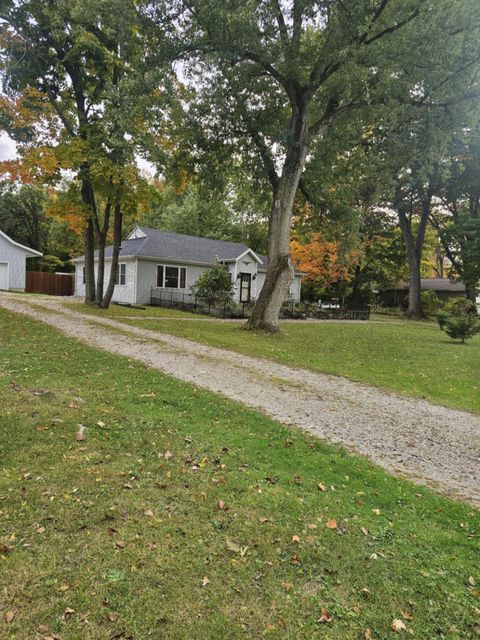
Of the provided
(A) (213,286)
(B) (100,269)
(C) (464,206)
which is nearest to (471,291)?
(C) (464,206)

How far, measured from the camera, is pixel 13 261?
2964 cm

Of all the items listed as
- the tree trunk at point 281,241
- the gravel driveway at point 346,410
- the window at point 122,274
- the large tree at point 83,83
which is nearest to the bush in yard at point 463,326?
the tree trunk at point 281,241

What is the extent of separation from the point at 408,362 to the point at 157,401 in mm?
7953

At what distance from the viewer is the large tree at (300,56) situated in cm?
1195

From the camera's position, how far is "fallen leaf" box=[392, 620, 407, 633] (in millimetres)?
2402

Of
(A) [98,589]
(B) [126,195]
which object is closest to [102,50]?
(B) [126,195]

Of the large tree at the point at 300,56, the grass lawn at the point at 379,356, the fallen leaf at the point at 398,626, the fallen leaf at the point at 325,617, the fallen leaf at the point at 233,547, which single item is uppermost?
the large tree at the point at 300,56

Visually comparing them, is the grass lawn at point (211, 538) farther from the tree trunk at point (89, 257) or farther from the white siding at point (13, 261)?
the white siding at point (13, 261)

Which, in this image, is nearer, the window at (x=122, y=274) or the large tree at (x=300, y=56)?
the large tree at (x=300, y=56)

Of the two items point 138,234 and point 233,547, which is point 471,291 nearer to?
point 138,234

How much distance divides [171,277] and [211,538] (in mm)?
23569

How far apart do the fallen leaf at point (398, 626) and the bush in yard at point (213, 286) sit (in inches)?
816

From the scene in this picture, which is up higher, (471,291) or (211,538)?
(471,291)

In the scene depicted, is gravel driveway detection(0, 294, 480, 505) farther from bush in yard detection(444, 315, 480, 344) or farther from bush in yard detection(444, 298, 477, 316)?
bush in yard detection(444, 298, 477, 316)
